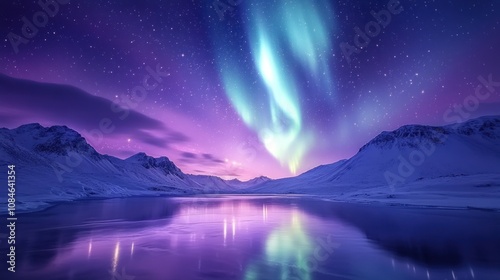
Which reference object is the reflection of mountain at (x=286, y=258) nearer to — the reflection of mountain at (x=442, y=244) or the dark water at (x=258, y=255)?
the dark water at (x=258, y=255)

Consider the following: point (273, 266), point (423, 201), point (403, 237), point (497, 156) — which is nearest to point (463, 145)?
point (497, 156)

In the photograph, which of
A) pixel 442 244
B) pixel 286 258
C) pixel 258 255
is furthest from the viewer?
pixel 442 244

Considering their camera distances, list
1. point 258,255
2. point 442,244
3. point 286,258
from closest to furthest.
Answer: point 286,258 → point 258,255 → point 442,244

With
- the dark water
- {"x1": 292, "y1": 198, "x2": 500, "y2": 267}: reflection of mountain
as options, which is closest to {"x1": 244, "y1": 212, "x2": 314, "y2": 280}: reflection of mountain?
the dark water

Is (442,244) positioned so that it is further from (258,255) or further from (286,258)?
(258,255)

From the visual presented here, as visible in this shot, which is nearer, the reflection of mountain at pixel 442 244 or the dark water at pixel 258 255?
the dark water at pixel 258 255

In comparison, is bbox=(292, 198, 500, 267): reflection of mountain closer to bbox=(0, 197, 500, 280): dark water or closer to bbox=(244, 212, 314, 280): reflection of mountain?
bbox=(0, 197, 500, 280): dark water

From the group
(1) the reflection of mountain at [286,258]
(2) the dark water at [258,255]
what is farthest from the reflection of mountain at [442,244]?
(1) the reflection of mountain at [286,258]

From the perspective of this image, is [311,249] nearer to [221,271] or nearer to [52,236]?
[221,271]

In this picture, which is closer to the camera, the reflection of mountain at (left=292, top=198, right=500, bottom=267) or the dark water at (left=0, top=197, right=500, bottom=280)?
the dark water at (left=0, top=197, right=500, bottom=280)

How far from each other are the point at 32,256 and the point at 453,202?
194ft

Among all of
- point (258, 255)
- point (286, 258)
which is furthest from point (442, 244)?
point (258, 255)

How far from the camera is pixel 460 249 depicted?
14.8 m

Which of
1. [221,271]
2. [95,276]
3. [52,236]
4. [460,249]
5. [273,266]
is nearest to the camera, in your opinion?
[95,276]
